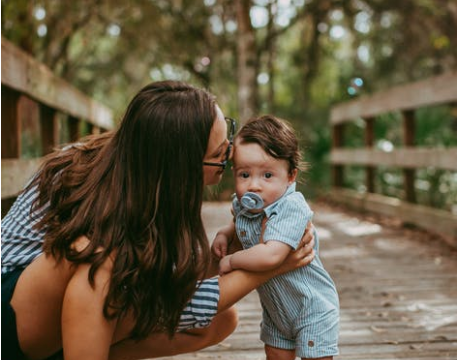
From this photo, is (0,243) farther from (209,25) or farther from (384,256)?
(209,25)

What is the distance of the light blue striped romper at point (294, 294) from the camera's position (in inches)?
81.1

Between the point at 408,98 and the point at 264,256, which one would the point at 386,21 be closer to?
the point at 408,98

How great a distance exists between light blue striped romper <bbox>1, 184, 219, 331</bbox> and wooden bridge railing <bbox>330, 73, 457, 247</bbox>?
3090 millimetres

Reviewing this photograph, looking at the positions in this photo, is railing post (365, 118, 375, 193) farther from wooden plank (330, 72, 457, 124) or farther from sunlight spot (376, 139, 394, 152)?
sunlight spot (376, 139, 394, 152)

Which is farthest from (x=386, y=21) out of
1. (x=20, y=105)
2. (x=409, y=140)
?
(x=20, y=105)

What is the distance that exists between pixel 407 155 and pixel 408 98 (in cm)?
50

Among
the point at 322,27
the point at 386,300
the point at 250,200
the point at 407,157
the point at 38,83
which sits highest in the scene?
the point at 322,27

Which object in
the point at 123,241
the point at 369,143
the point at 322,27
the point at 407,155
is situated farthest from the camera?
the point at 322,27

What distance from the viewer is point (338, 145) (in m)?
8.59

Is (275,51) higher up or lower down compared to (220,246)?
higher up

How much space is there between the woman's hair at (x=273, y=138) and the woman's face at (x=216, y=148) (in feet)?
0.34

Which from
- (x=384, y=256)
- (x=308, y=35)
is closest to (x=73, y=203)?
(x=384, y=256)

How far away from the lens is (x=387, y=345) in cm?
272

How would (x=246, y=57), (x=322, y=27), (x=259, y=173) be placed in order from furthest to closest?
(x=322, y=27) < (x=246, y=57) < (x=259, y=173)
